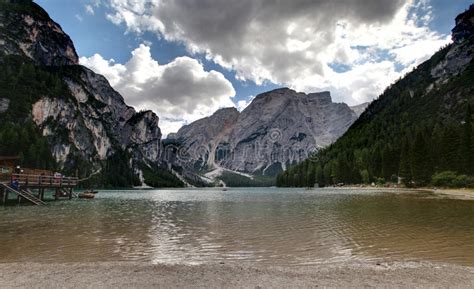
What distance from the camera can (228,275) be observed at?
15250 millimetres

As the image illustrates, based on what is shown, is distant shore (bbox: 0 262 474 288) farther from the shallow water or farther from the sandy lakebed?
the shallow water

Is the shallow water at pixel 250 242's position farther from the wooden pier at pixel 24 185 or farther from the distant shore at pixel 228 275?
the wooden pier at pixel 24 185

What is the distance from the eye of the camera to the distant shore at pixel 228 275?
13602 mm

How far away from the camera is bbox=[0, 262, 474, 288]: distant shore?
535 inches

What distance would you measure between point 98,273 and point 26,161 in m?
157

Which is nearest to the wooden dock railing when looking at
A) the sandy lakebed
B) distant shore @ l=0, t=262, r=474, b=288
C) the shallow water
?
the shallow water

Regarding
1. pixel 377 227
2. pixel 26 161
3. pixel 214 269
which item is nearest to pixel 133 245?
pixel 214 269

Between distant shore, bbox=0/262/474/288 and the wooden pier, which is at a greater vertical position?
the wooden pier

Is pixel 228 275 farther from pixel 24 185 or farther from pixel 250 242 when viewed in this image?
pixel 24 185

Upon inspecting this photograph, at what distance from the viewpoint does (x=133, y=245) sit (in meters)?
24.2

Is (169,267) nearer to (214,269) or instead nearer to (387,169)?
(214,269)

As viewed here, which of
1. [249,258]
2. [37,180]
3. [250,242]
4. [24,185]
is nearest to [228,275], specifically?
[249,258]

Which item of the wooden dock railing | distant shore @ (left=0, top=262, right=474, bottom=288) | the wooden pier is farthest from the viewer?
the wooden dock railing

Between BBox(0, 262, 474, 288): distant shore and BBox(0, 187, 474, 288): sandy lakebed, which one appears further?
BBox(0, 187, 474, 288): sandy lakebed
